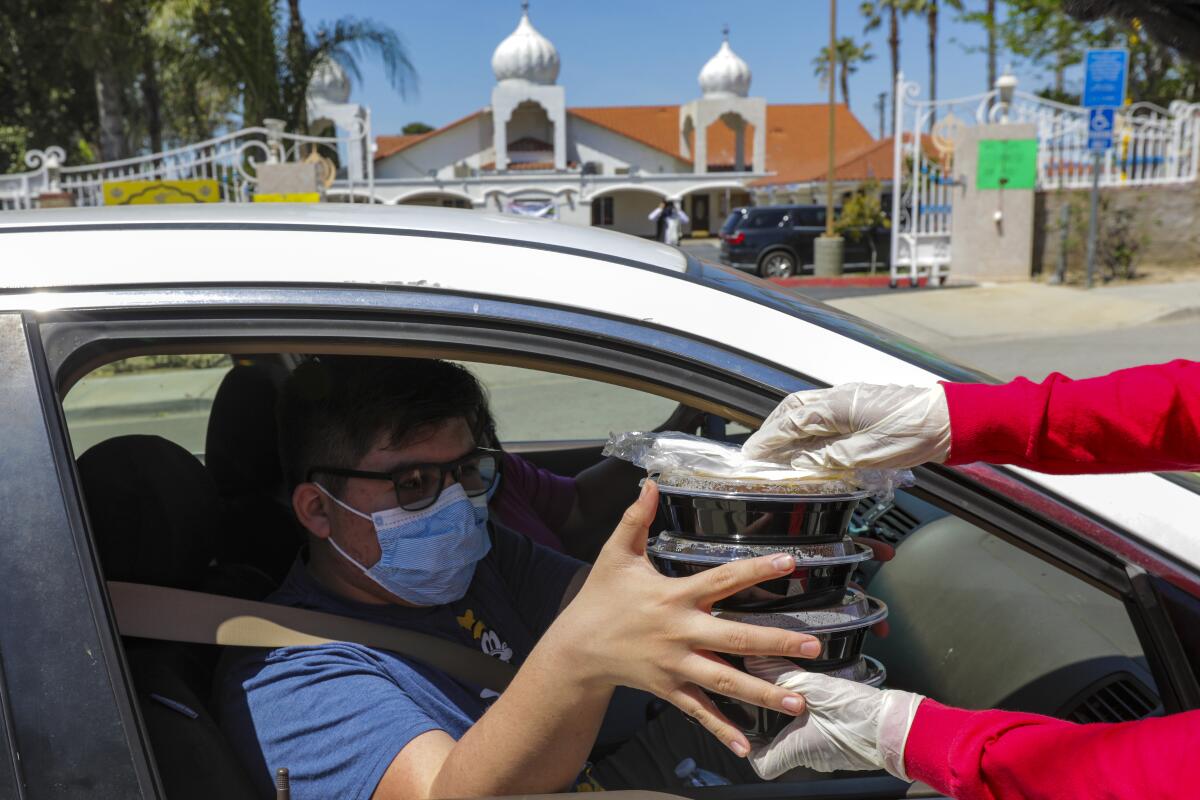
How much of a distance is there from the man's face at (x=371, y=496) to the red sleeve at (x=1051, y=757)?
0.90 m

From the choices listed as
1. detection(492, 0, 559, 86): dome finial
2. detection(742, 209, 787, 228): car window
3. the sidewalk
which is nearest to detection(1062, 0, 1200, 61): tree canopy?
the sidewalk

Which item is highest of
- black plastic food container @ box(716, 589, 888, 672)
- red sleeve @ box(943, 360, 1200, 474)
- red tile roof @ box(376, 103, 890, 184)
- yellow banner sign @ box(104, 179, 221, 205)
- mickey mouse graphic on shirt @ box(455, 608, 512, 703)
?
red tile roof @ box(376, 103, 890, 184)

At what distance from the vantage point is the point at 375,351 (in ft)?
4.46

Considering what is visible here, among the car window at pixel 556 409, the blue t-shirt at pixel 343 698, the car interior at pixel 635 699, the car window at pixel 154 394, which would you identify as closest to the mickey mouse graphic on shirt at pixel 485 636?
the blue t-shirt at pixel 343 698

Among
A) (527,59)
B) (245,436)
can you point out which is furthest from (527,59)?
(245,436)

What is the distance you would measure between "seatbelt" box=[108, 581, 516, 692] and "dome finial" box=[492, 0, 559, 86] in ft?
141

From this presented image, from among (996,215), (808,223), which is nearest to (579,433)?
(996,215)

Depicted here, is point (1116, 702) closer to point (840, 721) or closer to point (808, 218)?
point (840, 721)

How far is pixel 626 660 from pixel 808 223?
20.7 meters

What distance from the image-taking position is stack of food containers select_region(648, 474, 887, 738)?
3.84 ft

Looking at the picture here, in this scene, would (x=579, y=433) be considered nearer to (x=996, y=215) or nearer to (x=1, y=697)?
(x=1, y=697)

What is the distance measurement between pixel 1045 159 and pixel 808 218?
6190mm

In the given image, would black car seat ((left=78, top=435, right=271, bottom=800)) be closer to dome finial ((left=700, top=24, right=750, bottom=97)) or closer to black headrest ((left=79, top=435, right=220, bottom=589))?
black headrest ((left=79, top=435, right=220, bottom=589))

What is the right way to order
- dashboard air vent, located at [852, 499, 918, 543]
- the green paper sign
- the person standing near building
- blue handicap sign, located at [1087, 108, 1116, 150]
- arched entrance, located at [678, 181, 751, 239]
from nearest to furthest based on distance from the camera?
dashboard air vent, located at [852, 499, 918, 543] → blue handicap sign, located at [1087, 108, 1116, 150] → the green paper sign → the person standing near building → arched entrance, located at [678, 181, 751, 239]
